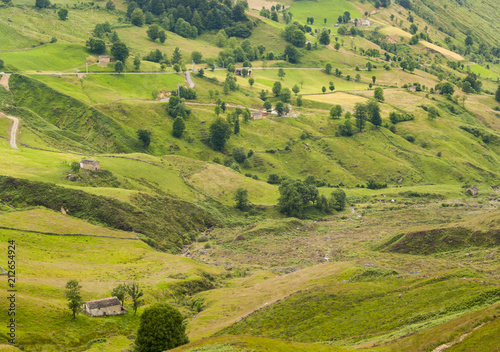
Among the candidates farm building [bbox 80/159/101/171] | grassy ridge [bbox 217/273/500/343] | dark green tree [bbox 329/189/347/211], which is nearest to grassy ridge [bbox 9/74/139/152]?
farm building [bbox 80/159/101/171]

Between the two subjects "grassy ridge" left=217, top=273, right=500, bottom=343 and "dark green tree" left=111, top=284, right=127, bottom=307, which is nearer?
"grassy ridge" left=217, top=273, right=500, bottom=343

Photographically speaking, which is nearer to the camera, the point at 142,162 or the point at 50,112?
the point at 142,162

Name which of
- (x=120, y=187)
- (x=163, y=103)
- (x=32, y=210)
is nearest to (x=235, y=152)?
(x=163, y=103)

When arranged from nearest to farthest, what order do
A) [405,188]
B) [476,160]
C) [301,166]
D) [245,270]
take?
1. [245,270]
2. [405,188]
3. [301,166]
4. [476,160]

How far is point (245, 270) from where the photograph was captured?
106 m

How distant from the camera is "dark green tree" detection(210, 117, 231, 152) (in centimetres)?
18262

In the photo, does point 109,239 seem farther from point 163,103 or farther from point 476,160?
point 476,160

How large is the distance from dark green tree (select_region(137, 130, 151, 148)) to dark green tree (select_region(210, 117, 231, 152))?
74.2 ft

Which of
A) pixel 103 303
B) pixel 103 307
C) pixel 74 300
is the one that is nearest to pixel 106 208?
pixel 103 303

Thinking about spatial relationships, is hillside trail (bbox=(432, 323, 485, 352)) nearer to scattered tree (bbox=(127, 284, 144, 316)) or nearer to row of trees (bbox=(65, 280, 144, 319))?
scattered tree (bbox=(127, 284, 144, 316))

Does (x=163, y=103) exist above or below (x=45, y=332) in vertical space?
below

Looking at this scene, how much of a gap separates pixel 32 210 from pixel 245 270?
44.6 metres

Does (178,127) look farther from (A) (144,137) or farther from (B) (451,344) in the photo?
(B) (451,344)

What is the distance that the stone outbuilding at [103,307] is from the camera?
71062mm
